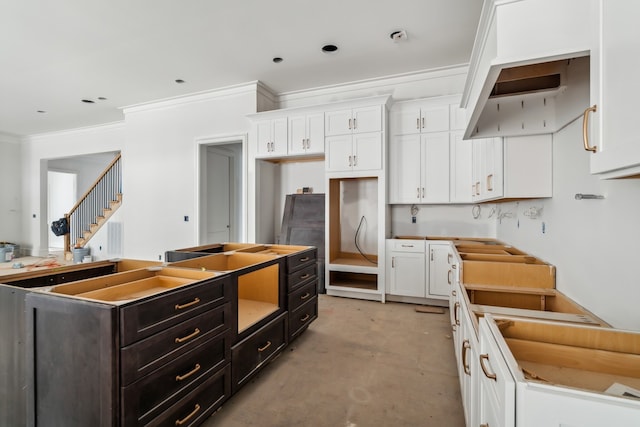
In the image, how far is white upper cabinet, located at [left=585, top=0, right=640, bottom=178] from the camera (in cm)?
72

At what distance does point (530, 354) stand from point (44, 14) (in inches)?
194

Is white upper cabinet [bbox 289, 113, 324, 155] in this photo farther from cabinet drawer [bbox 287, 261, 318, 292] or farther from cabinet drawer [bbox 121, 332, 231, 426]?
cabinet drawer [bbox 121, 332, 231, 426]

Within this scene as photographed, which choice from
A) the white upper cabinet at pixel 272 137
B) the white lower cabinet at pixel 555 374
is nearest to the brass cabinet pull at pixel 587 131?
the white lower cabinet at pixel 555 374

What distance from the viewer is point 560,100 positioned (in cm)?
193

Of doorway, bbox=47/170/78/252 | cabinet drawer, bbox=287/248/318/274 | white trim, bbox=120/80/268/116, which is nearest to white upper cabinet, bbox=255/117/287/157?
white trim, bbox=120/80/268/116

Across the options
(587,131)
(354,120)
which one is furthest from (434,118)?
(587,131)

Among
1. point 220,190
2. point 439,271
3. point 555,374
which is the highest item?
point 220,190

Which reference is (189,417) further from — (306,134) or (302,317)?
(306,134)

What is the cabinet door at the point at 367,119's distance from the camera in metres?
4.07

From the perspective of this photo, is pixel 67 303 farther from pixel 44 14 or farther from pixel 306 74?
pixel 306 74

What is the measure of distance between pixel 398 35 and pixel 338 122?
1311 millimetres

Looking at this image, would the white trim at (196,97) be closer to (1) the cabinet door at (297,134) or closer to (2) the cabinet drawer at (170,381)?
(1) the cabinet door at (297,134)

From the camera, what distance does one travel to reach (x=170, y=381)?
4.89 ft

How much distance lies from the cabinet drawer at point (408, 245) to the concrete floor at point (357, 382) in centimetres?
99
